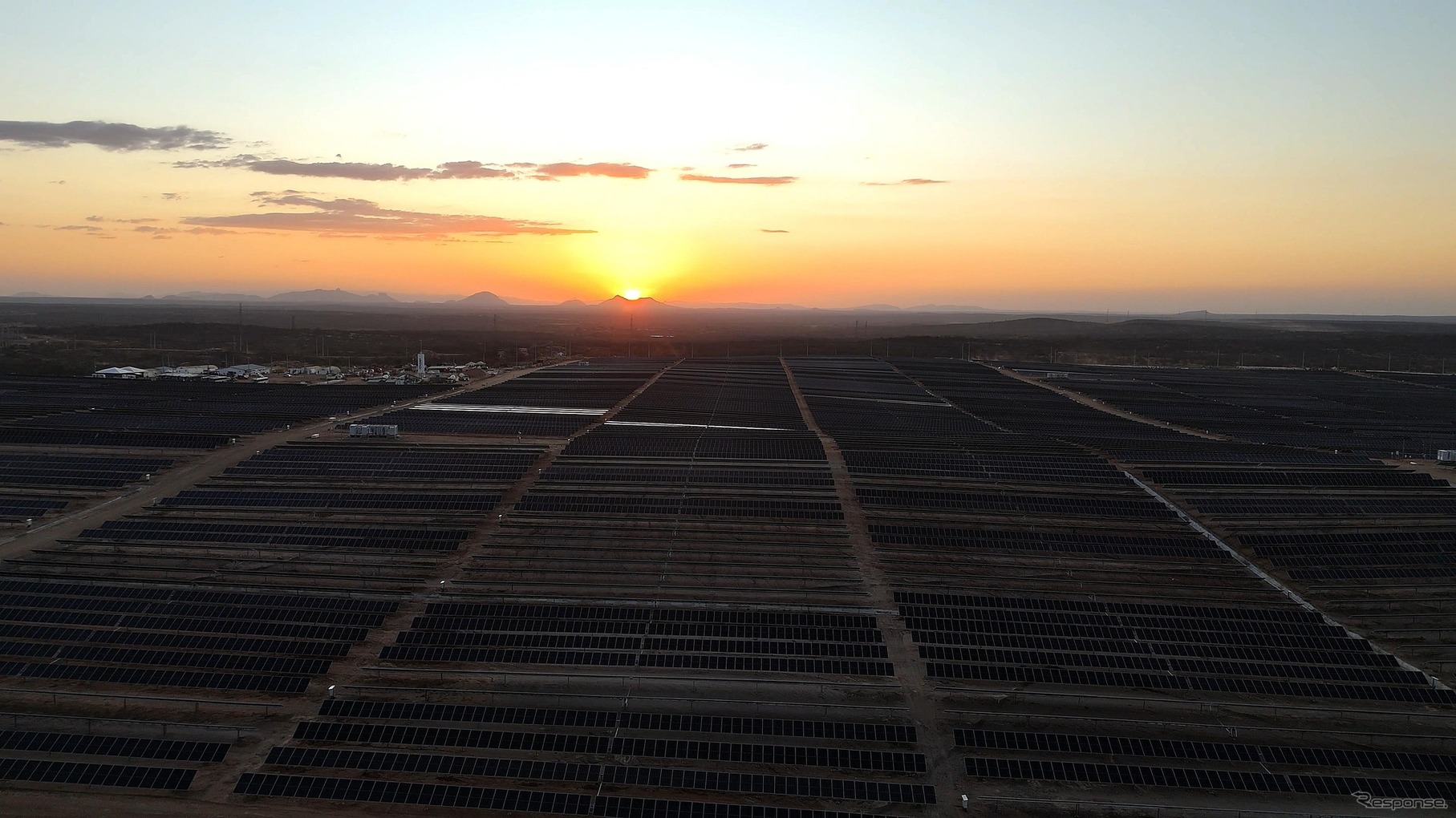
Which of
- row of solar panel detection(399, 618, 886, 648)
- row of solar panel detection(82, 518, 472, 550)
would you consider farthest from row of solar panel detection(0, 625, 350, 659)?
row of solar panel detection(82, 518, 472, 550)

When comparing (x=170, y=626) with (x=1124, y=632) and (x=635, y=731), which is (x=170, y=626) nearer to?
(x=635, y=731)

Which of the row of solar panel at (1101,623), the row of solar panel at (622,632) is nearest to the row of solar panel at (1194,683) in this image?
the row of solar panel at (1101,623)

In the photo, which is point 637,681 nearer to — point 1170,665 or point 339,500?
point 1170,665

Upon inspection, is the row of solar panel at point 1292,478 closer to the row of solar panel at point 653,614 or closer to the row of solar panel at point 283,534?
the row of solar panel at point 653,614

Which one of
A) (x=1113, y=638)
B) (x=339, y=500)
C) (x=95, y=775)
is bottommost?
(x=95, y=775)

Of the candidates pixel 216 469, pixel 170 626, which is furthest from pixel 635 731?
pixel 216 469

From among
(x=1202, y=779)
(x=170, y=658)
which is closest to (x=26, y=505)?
(x=170, y=658)

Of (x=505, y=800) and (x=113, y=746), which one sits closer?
(x=505, y=800)
